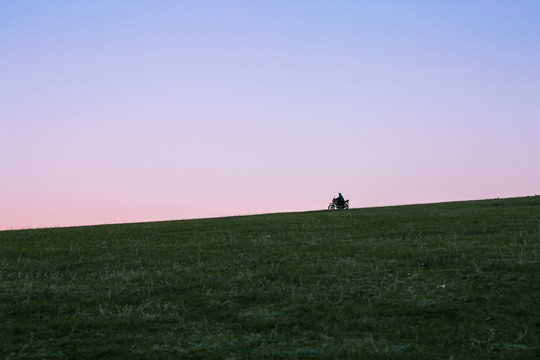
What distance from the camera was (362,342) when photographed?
9719 millimetres

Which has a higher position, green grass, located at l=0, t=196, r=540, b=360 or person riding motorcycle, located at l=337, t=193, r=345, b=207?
person riding motorcycle, located at l=337, t=193, r=345, b=207

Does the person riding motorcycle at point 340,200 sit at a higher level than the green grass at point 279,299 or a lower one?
higher

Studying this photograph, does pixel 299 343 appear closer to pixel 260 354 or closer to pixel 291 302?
pixel 260 354

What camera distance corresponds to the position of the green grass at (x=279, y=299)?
31.8 ft

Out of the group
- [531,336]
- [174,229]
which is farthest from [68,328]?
[174,229]

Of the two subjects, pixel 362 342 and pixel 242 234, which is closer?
pixel 362 342

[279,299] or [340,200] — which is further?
[340,200]

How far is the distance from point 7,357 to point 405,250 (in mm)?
12409

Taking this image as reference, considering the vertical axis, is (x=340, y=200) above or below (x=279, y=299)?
above

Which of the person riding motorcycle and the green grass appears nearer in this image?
the green grass

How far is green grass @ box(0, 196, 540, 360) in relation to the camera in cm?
970

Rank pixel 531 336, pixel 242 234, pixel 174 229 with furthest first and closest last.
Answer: pixel 174 229 < pixel 242 234 < pixel 531 336

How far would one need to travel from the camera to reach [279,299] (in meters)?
12.7

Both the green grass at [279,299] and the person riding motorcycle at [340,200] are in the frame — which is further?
the person riding motorcycle at [340,200]
